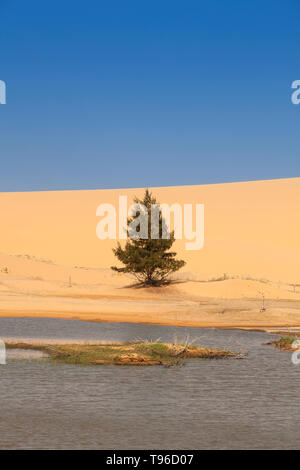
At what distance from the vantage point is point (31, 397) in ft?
60.1

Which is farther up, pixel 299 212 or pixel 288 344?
pixel 299 212

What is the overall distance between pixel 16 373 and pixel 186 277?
36.1 m

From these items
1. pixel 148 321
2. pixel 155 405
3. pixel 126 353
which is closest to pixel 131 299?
pixel 148 321

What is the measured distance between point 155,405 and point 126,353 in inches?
226

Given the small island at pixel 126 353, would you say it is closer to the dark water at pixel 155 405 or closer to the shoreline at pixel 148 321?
the dark water at pixel 155 405

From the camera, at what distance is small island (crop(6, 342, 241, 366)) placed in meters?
23.1

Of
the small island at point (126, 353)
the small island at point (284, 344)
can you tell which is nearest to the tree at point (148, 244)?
the small island at point (284, 344)

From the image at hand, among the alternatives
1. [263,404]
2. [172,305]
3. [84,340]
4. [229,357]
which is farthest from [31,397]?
[172,305]

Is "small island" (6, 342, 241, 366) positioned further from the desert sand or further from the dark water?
the desert sand

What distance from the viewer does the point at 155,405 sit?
1786 cm

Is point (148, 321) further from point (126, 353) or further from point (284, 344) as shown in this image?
point (126, 353)

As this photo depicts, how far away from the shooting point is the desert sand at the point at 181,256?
40.1 metres

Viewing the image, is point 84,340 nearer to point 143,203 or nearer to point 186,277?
point 143,203
